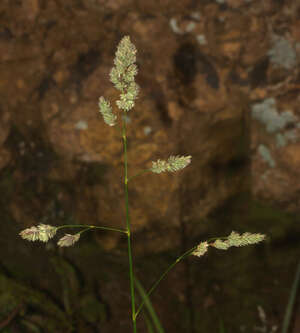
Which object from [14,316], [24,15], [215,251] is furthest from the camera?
[215,251]

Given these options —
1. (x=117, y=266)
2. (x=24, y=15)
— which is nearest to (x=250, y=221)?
(x=117, y=266)

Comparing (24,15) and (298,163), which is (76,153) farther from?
(298,163)

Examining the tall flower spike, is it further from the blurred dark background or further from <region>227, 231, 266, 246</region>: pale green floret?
the blurred dark background

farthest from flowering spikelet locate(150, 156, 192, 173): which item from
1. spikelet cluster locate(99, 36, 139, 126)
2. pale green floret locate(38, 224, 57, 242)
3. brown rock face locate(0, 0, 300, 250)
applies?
brown rock face locate(0, 0, 300, 250)

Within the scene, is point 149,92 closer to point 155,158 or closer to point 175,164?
point 155,158

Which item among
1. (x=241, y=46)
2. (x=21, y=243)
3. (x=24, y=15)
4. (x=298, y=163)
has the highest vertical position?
(x=24, y=15)

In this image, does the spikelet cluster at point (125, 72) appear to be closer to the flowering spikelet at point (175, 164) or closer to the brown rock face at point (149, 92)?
the flowering spikelet at point (175, 164)
